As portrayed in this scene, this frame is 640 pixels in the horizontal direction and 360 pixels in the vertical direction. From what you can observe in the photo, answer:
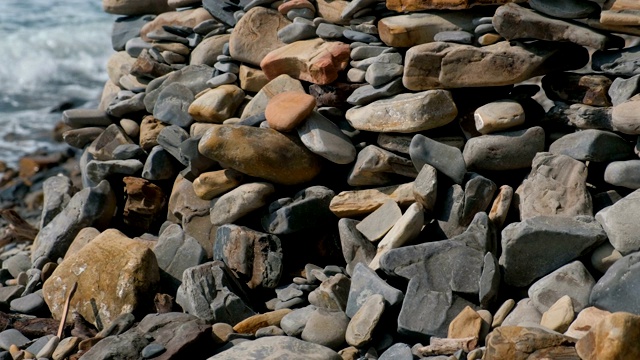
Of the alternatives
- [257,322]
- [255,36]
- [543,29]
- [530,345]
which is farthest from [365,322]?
[255,36]

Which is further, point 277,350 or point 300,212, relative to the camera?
point 300,212

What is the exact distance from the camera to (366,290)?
441 centimetres

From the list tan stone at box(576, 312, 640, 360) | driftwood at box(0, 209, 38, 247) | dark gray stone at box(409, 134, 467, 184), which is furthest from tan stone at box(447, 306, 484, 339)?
driftwood at box(0, 209, 38, 247)

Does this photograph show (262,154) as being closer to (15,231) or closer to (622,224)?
(622,224)

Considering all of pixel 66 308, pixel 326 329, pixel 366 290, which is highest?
pixel 366 290

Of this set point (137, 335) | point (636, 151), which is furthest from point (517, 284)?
point (137, 335)

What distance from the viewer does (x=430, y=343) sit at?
4074 millimetres

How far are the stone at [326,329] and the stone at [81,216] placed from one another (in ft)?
6.97

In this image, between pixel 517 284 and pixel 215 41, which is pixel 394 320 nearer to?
pixel 517 284

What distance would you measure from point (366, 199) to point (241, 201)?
2.58 feet

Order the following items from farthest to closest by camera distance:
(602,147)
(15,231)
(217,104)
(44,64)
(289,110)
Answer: (44,64) → (15,231) → (217,104) → (289,110) → (602,147)

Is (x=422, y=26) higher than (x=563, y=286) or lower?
higher

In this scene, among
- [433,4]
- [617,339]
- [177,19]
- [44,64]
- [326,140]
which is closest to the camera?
[617,339]

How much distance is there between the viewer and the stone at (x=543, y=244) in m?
4.09
